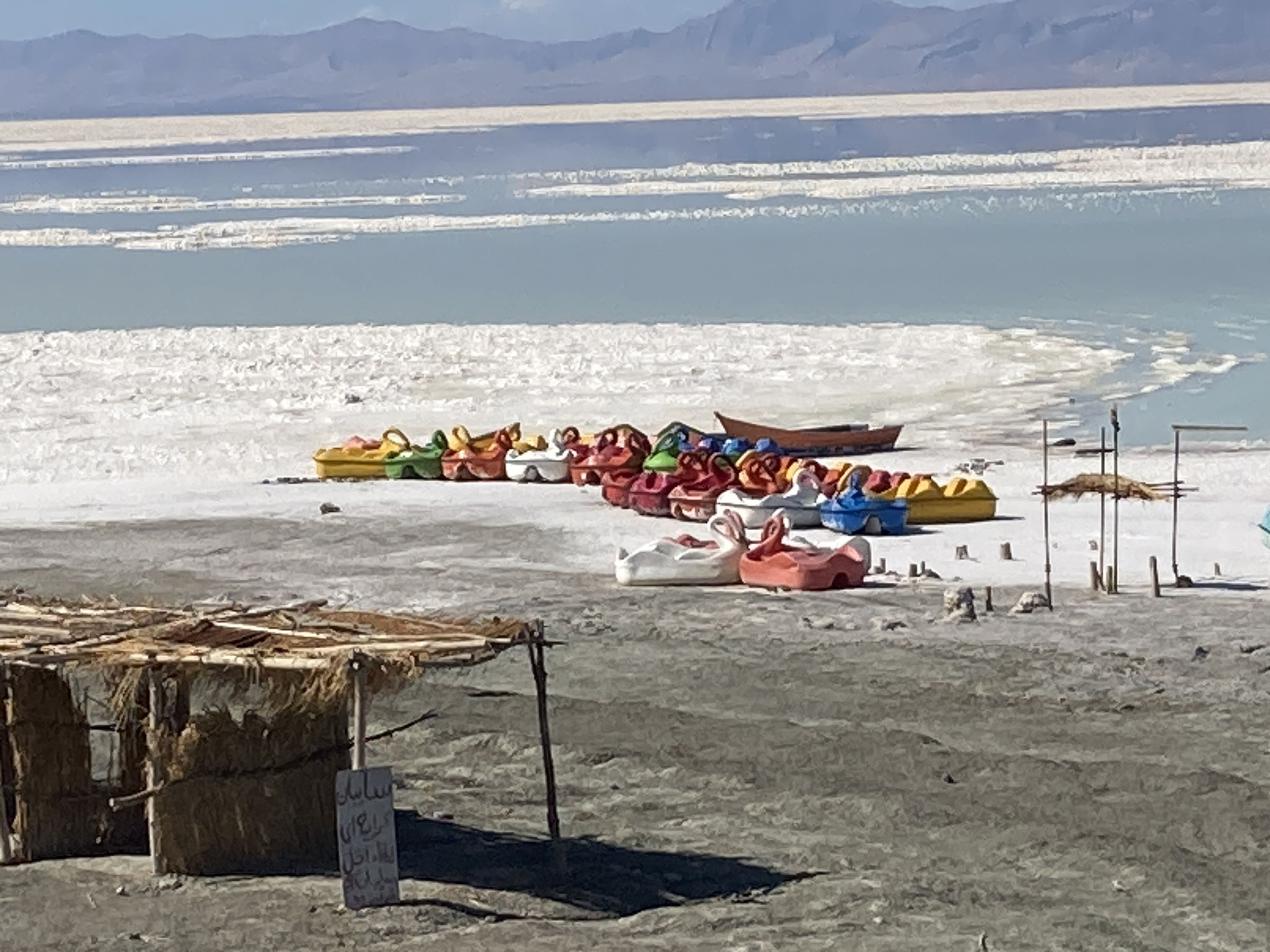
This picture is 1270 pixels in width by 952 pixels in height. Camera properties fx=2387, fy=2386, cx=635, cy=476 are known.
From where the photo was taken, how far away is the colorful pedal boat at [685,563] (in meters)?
17.2

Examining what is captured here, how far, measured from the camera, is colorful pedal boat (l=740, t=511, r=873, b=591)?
668 inches

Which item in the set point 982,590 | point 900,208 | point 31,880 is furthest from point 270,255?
point 31,880

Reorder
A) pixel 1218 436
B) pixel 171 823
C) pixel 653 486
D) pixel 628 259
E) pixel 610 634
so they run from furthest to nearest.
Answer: pixel 628 259, pixel 1218 436, pixel 653 486, pixel 610 634, pixel 171 823

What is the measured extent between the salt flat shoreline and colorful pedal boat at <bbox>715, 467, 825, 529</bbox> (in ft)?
368

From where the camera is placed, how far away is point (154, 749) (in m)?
10.4

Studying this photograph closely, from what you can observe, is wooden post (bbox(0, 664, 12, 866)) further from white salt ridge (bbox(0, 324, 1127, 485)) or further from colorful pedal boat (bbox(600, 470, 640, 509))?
white salt ridge (bbox(0, 324, 1127, 485))

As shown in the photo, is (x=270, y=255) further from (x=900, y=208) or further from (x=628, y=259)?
(x=900, y=208)

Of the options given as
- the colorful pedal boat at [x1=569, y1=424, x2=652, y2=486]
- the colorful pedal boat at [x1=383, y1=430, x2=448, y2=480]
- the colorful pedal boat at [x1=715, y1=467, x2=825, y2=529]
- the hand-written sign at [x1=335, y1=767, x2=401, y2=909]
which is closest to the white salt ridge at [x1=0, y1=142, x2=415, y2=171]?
the colorful pedal boat at [x1=383, y1=430, x2=448, y2=480]

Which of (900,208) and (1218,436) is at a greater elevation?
(900,208)

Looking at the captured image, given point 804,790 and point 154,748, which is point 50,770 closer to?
point 154,748

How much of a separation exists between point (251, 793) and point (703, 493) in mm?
10168

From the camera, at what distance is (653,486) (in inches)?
815

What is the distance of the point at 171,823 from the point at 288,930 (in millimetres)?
1063

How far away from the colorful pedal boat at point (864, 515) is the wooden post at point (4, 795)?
32.2ft
